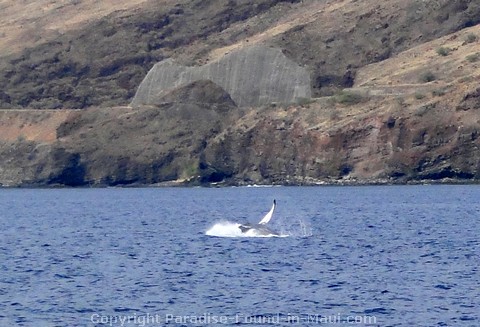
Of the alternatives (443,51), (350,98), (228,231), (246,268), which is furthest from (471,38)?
(246,268)

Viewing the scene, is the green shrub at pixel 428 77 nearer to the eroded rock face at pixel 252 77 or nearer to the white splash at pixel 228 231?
the eroded rock face at pixel 252 77

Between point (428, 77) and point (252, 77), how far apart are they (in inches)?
834

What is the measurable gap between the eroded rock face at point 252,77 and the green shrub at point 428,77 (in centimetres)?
1396

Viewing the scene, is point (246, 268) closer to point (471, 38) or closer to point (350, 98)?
point (350, 98)

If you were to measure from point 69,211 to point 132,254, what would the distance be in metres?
40.3

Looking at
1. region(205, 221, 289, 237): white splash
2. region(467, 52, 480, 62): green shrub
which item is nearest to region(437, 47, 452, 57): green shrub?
region(467, 52, 480, 62): green shrub

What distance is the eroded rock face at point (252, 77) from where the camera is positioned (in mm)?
153750

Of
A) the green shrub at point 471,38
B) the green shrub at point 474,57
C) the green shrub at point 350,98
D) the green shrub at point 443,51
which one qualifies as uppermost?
the green shrub at point 471,38

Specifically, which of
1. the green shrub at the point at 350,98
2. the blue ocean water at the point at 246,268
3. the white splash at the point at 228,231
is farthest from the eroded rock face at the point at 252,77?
the white splash at the point at 228,231

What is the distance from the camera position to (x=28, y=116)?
158125 mm

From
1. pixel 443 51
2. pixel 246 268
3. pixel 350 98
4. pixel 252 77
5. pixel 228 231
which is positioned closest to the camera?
pixel 246 268

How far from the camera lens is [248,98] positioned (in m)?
155

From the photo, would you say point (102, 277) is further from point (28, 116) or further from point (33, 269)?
point (28, 116)

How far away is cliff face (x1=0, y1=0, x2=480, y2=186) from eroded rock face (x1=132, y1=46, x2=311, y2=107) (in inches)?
9.9
